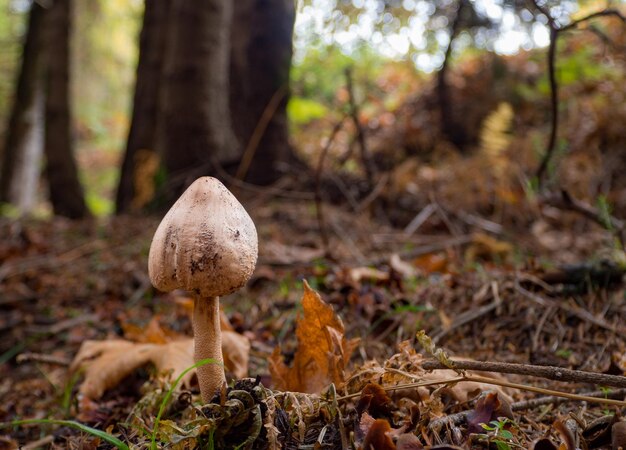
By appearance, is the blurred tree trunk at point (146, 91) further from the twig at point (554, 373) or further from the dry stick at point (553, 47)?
the twig at point (554, 373)

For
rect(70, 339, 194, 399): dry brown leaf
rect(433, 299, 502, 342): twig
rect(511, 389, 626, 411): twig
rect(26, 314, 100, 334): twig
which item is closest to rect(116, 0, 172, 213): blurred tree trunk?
rect(26, 314, 100, 334): twig

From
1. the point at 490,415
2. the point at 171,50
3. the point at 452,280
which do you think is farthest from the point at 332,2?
the point at 490,415

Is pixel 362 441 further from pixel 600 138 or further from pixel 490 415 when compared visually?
pixel 600 138

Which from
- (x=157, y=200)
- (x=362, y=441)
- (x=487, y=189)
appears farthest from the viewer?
(x=487, y=189)

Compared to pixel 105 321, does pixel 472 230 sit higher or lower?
higher

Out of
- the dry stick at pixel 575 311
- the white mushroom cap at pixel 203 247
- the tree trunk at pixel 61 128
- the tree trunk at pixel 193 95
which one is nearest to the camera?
the white mushroom cap at pixel 203 247

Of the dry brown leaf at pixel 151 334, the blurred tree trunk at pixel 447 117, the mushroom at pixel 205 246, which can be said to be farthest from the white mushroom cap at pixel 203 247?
the blurred tree trunk at pixel 447 117
